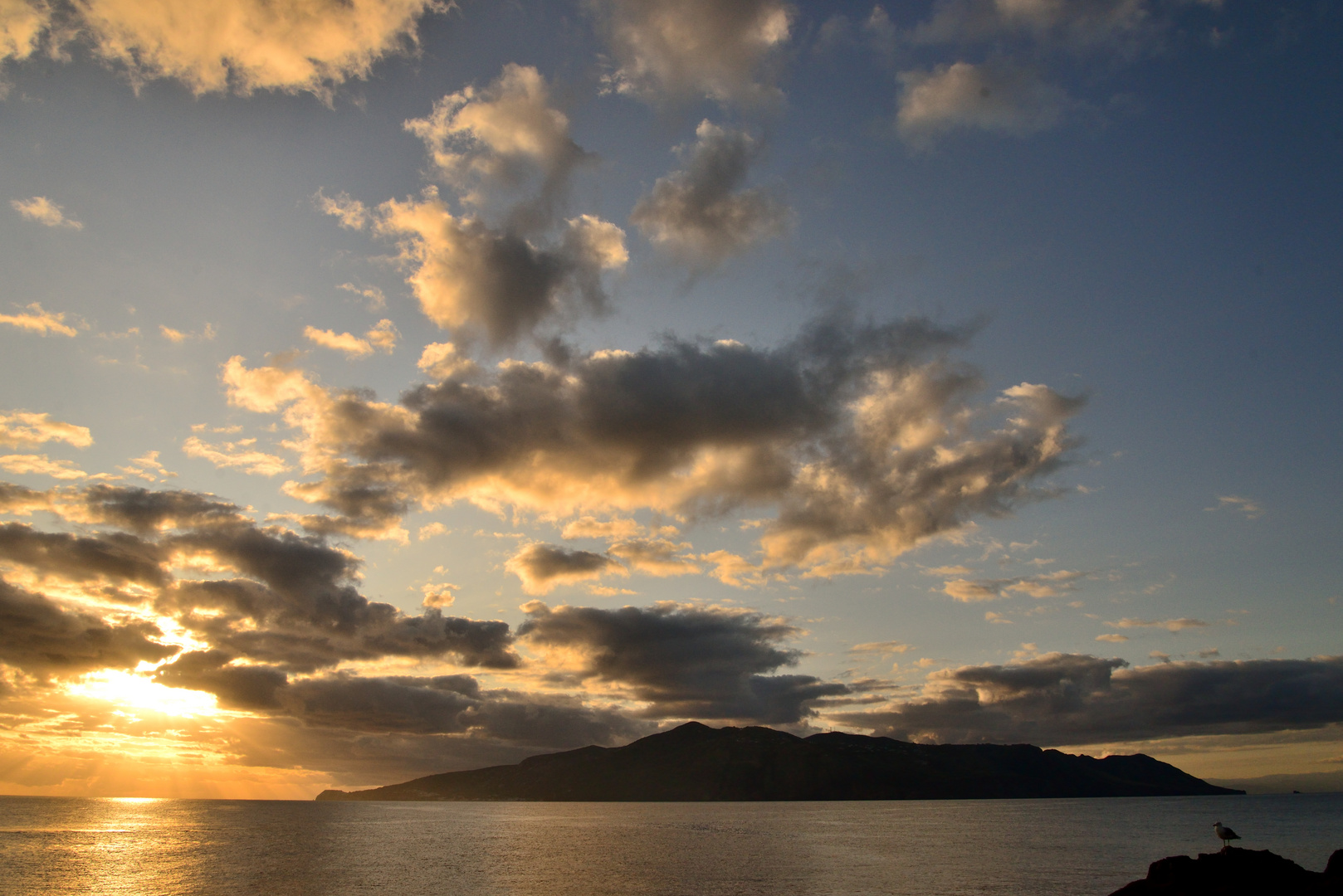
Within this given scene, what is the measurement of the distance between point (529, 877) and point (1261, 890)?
77.8 meters

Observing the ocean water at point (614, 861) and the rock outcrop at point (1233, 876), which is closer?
the rock outcrop at point (1233, 876)

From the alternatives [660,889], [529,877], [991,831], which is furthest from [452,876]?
[991,831]

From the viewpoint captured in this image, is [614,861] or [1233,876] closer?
[1233,876]

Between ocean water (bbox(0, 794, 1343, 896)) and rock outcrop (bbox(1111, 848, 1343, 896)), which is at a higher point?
rock outcrop (bbox(1111, 848, 1343, 896))

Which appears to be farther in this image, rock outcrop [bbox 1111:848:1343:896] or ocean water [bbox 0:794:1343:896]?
ocean water [bbox 0:794:1343:896]

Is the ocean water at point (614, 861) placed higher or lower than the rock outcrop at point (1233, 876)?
lower

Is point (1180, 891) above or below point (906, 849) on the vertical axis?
above

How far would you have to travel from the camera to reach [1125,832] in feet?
590

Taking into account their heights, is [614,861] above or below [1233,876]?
below

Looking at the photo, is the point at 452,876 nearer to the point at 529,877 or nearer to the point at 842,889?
the point at 529,877

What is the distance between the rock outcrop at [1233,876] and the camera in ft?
148

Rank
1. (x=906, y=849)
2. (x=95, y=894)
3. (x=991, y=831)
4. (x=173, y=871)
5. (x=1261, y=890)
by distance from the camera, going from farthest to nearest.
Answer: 1. (x=991, y=831)
2. (x=906, y=849)
3. (x=173, y=871)
4. (x=95, y=894)
5. (x=1261, y=890)

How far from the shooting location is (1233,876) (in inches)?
1841

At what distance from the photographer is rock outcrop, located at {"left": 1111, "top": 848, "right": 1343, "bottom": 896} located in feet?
148
